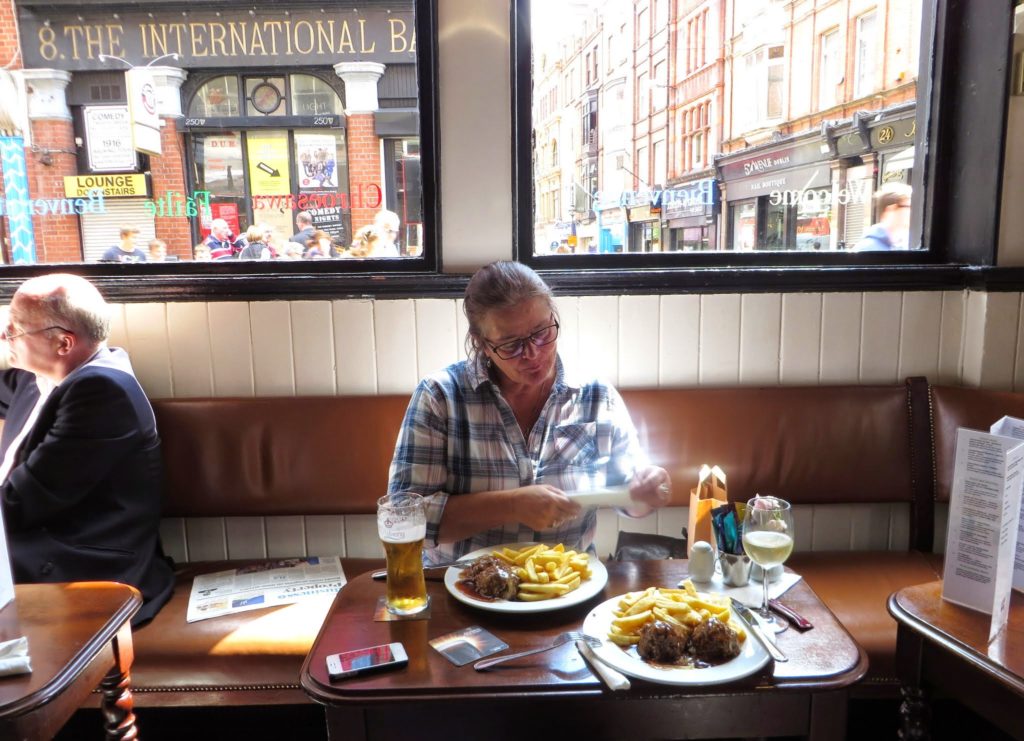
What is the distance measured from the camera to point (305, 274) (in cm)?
244

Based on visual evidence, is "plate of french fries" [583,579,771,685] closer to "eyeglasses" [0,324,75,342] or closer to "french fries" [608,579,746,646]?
"french fries" [608,579,746,646]

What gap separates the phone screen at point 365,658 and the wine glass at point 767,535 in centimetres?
62

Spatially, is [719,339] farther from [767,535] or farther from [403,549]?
[403,549]

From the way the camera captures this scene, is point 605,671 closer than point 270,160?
Yes

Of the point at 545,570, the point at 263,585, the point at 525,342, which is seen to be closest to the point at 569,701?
the point at 545,570

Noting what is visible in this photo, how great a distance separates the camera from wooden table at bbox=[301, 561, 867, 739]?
1.08 metres

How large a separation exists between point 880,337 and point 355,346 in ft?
5.63

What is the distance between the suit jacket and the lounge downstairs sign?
107 cm

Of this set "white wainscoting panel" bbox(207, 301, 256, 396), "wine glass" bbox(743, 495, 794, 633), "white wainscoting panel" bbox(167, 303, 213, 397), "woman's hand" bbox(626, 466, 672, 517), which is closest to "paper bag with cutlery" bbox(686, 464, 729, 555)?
"woman's hand" bbox(626, 466, 672, 517)

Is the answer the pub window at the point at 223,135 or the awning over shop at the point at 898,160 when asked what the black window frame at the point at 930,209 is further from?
the pub window at the point at 223,135

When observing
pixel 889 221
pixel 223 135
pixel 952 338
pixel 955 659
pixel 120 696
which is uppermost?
pixel 223 135

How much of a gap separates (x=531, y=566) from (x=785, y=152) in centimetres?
179

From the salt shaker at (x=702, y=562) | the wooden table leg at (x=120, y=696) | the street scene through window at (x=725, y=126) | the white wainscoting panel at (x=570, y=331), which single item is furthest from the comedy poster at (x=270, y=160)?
the salt shaker at (x=702, y=562)

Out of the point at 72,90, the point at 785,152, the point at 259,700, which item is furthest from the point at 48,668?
the point at 785,152
